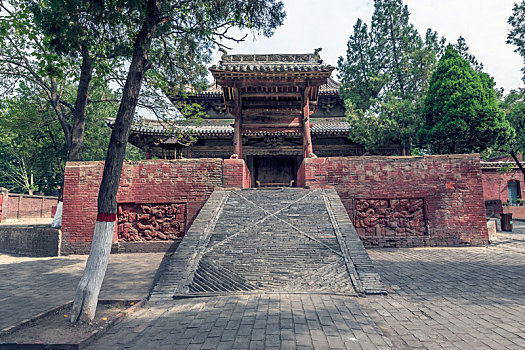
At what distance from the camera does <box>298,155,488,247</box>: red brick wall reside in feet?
23.4

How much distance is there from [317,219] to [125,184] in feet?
16.7

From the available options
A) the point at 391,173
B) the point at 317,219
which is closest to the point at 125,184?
the point at 317,219

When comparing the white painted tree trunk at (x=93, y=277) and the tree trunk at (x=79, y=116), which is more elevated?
the tree trunk at (x=79, y=116)

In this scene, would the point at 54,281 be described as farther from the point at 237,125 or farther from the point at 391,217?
the point at 391,217

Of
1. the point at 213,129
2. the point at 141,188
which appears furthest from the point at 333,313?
the point at 213,129

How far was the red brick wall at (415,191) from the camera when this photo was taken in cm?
713

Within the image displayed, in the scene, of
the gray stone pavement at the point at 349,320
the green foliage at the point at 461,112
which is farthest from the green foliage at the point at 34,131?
the green foliage at the point at 461,112

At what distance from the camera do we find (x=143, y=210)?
7.45 metres

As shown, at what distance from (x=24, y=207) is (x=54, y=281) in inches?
749

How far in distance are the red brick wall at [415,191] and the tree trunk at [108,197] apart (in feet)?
16.1

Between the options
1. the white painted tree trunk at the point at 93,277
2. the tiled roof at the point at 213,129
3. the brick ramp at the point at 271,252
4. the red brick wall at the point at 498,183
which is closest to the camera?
the white painted tree trunk at the point at 93,277

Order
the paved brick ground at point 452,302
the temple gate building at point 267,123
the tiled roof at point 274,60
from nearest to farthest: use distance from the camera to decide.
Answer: the paved brick ground at point 452,302
the temple gate building at point 267,123
the tiled roof at point 274,60

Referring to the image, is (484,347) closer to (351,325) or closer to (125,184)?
(351,325)

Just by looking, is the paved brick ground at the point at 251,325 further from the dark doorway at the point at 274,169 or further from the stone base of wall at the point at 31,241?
the dark doorway at the point at 274,169
